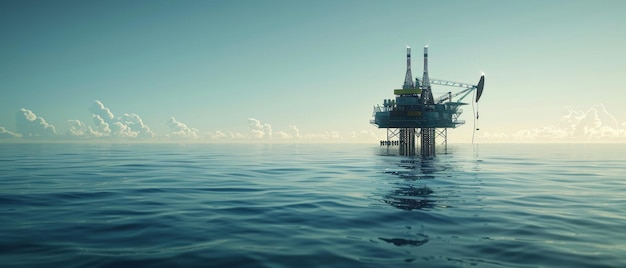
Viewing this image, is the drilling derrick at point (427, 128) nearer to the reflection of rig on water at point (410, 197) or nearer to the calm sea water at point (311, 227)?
the reflection of rig on water at point (410, 197)

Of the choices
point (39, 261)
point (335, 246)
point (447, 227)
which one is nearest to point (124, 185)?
point (39, 261)

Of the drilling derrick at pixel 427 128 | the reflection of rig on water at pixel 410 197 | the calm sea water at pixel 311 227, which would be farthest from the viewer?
the drilling derrick at pixel 427 128

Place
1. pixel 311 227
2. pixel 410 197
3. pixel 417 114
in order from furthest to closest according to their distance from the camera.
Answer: pixel 417 114, pixel 410 197, pixel 311 227

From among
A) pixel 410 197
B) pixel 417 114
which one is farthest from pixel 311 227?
pixel 417 114

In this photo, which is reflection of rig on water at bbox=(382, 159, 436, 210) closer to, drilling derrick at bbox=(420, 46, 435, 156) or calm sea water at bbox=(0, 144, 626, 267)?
calm sea water at bbox=(0, 144, 626, 267)

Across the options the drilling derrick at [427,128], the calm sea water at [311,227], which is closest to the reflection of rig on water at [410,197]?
the calm sea water at [311,227]

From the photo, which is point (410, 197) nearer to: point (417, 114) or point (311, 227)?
point (311, 227)

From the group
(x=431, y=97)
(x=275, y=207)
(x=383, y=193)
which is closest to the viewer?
(x=275, y=207)

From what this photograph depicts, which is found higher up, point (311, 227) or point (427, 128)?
point (427, 128)

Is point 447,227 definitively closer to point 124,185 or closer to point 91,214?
point 91,214

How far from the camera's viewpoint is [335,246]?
11445mm

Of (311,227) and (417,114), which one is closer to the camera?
(311,227)

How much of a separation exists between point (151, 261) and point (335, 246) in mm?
5264

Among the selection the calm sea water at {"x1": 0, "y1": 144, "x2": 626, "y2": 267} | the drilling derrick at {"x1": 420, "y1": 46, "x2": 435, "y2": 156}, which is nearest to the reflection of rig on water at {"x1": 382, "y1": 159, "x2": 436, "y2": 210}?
the calm sea water at {"x1": 0, "y1": 144, "x2": 626, "y2": 267}
